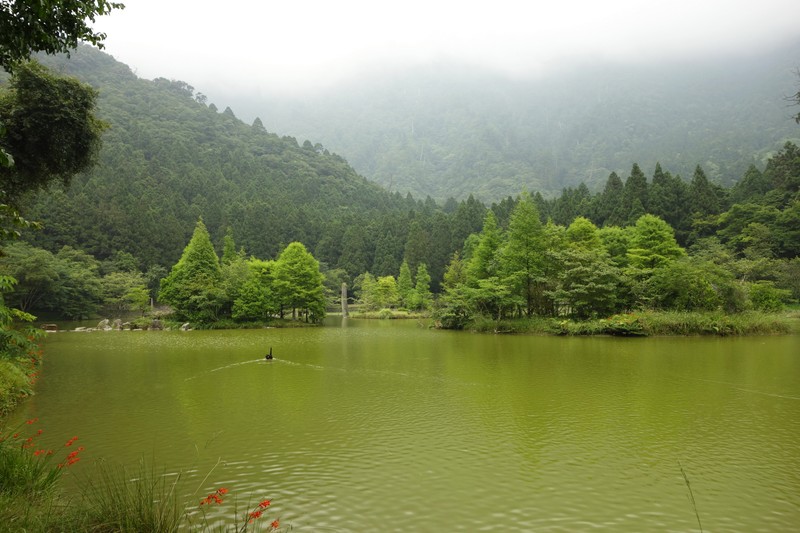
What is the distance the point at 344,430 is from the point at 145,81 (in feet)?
505

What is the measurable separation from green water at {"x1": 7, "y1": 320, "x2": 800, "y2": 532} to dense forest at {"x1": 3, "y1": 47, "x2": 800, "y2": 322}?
297 inches

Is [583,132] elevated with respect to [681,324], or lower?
elevated

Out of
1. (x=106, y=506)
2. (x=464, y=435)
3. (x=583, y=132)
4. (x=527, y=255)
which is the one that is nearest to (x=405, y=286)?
(x=527, y=255)

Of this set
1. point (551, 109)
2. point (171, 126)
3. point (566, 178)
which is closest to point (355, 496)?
point (171, 126)

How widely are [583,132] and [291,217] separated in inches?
4539

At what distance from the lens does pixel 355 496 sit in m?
5.37

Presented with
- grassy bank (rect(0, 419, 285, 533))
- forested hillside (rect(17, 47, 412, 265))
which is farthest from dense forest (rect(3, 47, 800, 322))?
grassy bank (rect(0, 419, 285, 533))

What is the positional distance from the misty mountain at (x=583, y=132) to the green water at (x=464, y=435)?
275 feet

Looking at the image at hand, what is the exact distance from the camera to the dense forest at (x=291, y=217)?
35062 mm

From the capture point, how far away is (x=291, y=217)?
233 feet

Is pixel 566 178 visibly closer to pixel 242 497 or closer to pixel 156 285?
pixel 156 285

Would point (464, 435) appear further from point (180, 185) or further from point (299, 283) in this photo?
point (180, 185)

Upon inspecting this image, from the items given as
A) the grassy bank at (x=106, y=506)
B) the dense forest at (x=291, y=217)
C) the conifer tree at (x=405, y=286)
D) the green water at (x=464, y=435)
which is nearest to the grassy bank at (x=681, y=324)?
the dense forest at (x=291, y=217)

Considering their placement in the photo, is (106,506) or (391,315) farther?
(391,315)
